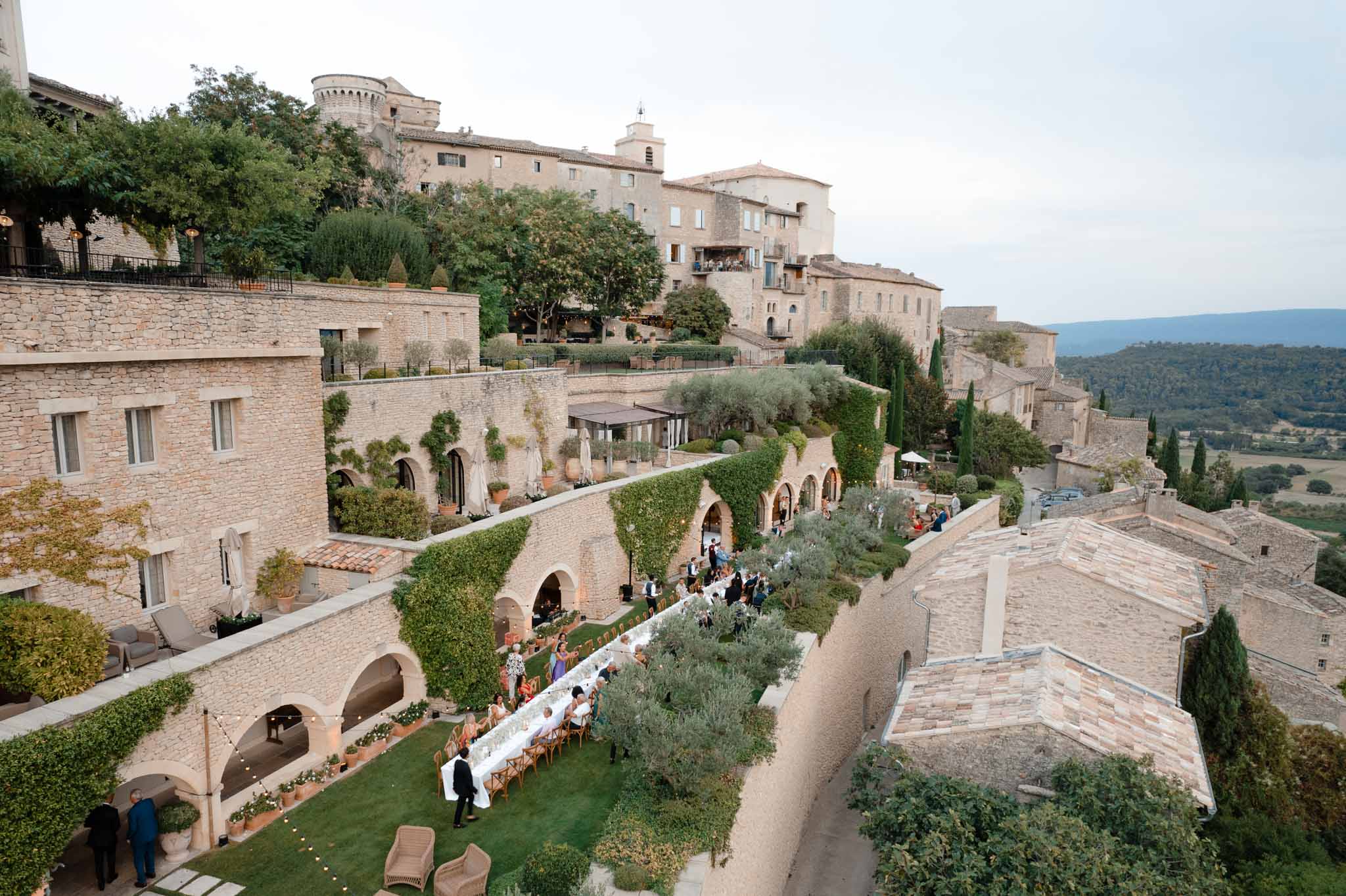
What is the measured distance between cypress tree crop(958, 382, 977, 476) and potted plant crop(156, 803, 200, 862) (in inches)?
1538

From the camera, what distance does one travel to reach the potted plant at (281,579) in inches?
571

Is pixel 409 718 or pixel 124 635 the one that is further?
pixel 409 718

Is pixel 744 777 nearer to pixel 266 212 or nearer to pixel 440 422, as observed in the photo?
pixel 440 422

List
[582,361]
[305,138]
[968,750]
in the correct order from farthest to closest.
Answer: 1. [305,138]
2. [582,361]
3. [968,750]

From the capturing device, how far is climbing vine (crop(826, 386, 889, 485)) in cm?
3769

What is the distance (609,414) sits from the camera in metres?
26.9

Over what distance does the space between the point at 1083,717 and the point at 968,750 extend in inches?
74.7

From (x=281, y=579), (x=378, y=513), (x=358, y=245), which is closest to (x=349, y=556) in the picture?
(x=281, y=579)

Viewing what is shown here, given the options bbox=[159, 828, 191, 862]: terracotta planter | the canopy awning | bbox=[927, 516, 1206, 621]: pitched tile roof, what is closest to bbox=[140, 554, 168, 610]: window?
bbox=[159, 828, 191, 862]: terracotta planter

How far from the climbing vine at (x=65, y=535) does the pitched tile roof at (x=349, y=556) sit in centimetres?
315

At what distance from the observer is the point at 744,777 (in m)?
12.4

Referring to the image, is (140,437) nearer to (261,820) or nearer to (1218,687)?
(261,820)

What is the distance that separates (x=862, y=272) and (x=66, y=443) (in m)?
54.4

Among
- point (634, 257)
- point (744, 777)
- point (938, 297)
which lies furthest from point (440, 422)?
point (938, 297)
